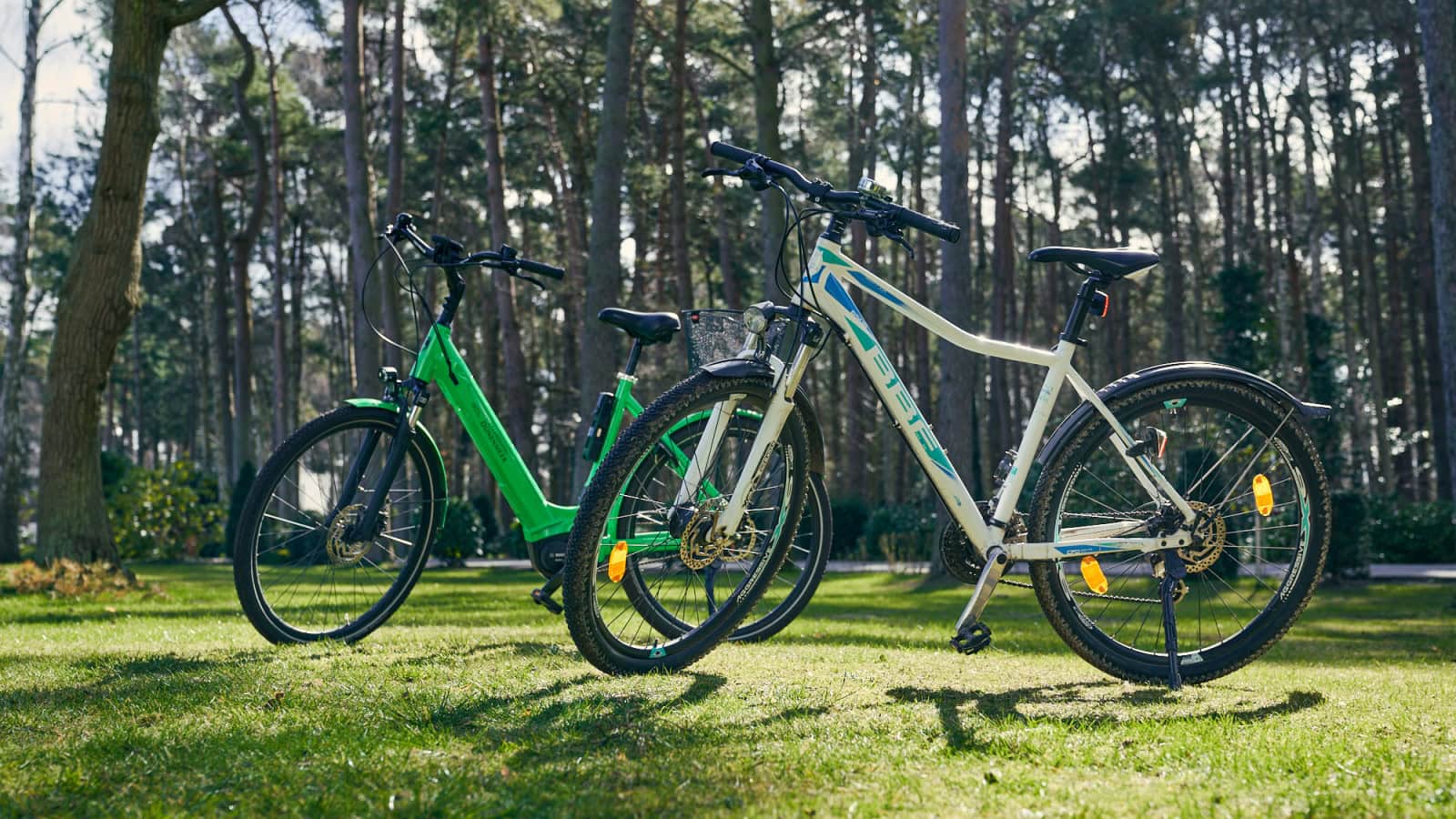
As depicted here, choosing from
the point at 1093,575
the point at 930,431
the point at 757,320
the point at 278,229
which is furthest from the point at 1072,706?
the point at 278,229

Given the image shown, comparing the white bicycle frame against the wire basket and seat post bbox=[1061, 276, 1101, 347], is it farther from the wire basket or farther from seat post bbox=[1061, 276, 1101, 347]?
the wire basket

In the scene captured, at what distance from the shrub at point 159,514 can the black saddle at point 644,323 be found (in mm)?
19984

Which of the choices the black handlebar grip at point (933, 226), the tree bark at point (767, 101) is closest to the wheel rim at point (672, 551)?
the black handlebar grip at point (933, 226)

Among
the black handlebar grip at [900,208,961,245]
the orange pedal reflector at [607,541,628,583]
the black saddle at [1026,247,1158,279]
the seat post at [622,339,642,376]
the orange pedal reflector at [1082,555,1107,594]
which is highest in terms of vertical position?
the black handlebar grip at [900,208,961,245]

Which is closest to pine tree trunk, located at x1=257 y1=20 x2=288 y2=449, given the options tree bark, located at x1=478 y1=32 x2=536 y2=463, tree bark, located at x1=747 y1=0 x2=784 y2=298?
tree bark, located at x1=478 y1=32 x2=536 y2=463

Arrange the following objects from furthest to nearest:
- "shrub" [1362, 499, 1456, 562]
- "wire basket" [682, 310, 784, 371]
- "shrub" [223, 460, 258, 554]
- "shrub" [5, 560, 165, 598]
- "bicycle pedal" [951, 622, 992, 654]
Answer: "shrub" [223, 460, 258, 554] → "shrub" [1362, 499, 1456, 562] → "shrub" [5, 560, 165, 598] → "wire basket" [682, 310, 784, 371] → "bicycle pedal" [951, 622, 992, 654]

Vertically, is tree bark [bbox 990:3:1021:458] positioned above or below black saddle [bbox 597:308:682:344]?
above

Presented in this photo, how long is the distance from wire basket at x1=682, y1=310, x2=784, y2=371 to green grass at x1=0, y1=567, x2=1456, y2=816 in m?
1.07

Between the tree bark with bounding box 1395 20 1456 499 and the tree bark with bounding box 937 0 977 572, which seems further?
the tree bark with bounding box 1395 20 1456 499

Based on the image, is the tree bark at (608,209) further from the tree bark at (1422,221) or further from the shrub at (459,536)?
the tree bark at (1422,221)

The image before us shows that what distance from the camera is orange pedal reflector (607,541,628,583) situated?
3.69 m

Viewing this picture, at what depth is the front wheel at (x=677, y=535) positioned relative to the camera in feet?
11.8

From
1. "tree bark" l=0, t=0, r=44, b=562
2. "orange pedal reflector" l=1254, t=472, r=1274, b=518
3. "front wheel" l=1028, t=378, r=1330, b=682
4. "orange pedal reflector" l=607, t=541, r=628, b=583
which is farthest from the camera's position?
"tree bark" l=0, t=0, r=44, b=562

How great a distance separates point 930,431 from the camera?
4.02 metres
